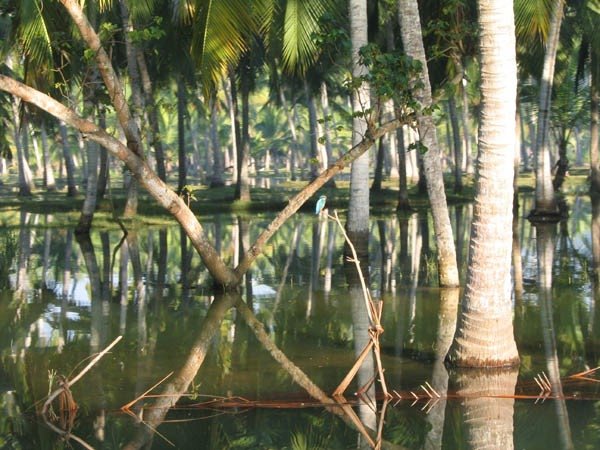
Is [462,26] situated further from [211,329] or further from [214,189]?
[214,189]

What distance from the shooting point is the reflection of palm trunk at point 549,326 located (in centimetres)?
873

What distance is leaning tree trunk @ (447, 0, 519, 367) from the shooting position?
1063 cm

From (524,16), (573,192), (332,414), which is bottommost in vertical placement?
(332,414)

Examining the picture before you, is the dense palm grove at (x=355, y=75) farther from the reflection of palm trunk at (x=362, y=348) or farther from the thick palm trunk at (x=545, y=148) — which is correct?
the reflection of palm trunk at (x=362, y=348)

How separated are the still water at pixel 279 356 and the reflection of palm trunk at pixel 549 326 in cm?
3

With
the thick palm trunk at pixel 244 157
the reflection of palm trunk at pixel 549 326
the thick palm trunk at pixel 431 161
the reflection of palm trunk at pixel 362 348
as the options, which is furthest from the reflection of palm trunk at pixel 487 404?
the thick palm trunk at pixel 244 157

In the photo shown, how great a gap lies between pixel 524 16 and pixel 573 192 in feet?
87.3

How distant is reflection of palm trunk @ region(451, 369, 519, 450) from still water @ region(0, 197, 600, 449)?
2 cm

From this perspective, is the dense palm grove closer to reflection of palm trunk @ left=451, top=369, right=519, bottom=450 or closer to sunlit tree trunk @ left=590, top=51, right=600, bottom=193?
sunlit tree trunk @ left=590, top=51, right=600, bottom=193

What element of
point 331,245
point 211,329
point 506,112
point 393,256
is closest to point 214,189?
point 331,245

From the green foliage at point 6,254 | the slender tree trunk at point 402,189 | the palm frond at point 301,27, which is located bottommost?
the green foliage at point 6,254

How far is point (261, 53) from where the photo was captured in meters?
38.0

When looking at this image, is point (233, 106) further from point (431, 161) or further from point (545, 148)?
point (431, 161)

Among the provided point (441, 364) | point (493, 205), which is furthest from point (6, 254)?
point (493, 205)
